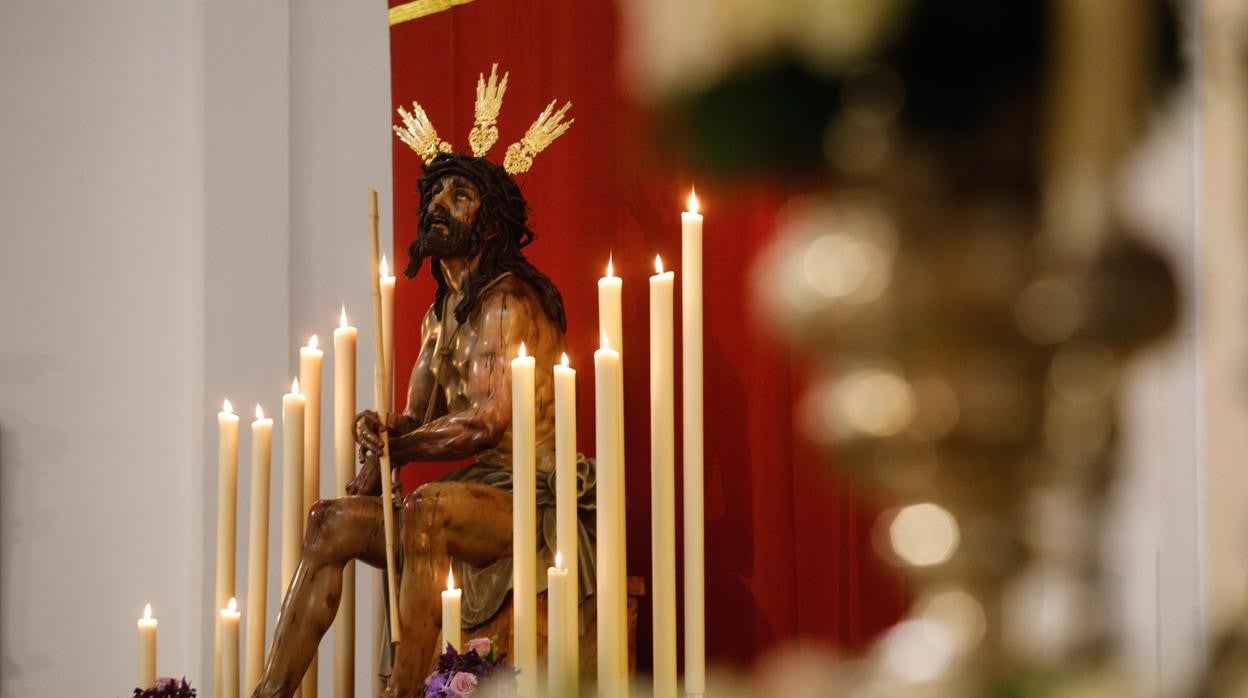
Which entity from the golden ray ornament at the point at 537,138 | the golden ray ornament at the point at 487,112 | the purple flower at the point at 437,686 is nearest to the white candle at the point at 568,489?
the purple flower at the point at 437,686

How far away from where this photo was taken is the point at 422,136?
124 inches

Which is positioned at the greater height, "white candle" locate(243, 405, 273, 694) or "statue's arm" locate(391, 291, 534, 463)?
"statue's arm" locate(391, 291, 534, 463)

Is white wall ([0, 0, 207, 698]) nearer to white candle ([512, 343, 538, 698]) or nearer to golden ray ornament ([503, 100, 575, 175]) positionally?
golden ray ornament ([503, 100, 575, 175])

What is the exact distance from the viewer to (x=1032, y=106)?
16 centimetres

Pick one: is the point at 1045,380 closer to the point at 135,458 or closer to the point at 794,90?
the point at 794,90

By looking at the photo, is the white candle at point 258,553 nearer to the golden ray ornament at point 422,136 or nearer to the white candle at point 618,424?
the white candle at point 618,424

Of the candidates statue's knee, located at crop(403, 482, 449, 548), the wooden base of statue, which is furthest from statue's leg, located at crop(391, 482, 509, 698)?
the wooden base of statue

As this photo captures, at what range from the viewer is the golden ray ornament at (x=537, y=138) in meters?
2.96

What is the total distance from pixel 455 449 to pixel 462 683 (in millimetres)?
690

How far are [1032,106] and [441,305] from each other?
255cm

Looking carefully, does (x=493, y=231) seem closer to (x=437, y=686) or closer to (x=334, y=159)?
(x=437, y=686)

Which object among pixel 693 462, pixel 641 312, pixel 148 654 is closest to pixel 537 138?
pixel 641 312

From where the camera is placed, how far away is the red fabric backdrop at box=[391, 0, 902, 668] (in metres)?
2.57

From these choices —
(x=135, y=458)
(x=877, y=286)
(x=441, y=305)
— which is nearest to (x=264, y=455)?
(x=441, y=305)
